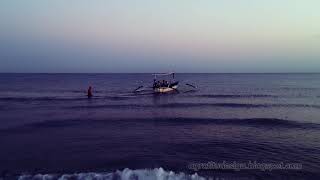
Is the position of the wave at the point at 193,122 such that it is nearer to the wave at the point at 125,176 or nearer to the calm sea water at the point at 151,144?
the calm sea water at the point at 151,144

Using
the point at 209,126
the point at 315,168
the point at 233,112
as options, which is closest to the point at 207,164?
the point at 315,168

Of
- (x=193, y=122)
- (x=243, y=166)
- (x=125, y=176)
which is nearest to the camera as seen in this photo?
(x=125, y=176)

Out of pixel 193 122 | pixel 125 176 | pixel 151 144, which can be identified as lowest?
pixel 193 122

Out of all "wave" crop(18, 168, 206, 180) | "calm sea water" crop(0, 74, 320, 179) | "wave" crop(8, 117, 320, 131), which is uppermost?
"wave" crop(18, 168, 206, 180)

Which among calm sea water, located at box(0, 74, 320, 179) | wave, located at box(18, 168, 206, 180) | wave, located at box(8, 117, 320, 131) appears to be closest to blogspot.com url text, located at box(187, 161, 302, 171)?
calm sea water, located at box(0, 74, 320, 179)

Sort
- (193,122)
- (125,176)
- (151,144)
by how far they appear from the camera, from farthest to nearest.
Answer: (193,122)
(151,144)
(125,176)

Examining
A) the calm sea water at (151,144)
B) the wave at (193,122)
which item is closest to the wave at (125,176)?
the calm sea water at (151,144)

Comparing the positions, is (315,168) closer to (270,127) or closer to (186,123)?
(270,127)

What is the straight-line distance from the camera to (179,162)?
15914 mm

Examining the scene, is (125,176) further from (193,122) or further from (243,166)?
(193,122)

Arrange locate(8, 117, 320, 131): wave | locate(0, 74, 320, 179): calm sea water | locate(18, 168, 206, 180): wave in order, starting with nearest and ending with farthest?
locate(18, 168, 206, 180): wave, locate(0, 74, 320, 179): calm sea water, locate(8, 117, 320, 131): wave

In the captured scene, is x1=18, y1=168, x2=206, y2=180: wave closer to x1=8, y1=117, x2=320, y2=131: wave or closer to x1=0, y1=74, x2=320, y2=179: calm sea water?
x1=0, y1=74, x2=320, y2=179: calm sea water

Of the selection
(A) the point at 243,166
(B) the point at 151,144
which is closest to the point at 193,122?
(B) the point at 151,144

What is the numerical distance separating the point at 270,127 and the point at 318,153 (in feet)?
29.0
